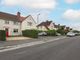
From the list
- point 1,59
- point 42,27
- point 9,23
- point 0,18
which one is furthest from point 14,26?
point 1,59

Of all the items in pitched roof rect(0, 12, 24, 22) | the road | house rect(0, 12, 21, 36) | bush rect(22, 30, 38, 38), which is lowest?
the road

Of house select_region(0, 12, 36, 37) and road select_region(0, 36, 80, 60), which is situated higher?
house select_region(0, 12, 36, 37)

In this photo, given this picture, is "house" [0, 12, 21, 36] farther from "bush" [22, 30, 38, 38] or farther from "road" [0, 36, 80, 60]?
"road" [0, 36, 80, 60]

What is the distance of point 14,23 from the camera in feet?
227

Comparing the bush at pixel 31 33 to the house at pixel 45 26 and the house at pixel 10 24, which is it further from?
the house at pixel 45 26

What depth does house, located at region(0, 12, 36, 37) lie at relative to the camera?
210 ft

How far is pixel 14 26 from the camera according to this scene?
69.1 metres

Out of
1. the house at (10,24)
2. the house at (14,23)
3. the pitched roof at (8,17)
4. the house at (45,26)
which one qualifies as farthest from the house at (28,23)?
the house at (45,26)

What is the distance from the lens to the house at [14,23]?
63944mm

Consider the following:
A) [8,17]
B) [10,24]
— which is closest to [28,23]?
[8,17]

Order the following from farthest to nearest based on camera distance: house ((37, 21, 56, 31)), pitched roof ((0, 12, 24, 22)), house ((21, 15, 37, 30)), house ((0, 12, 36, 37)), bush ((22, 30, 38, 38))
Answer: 1. house ((37, 21, 56, 31))
2. house ((21, 15, 37, 30))
3. pitched roof ((0, 12, 24, 22))
4. house ((0, 12, 36, 37))
5. bush ((22, 30, 38, 38))

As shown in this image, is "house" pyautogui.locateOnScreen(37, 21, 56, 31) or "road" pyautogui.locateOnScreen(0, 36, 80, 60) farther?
"house" pyautogui.locateOnScreen(37, 21, 56, 31)

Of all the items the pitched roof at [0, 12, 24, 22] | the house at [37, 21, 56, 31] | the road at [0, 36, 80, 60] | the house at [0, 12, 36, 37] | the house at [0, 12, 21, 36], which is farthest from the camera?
the house at [37, 21, 56, 31]

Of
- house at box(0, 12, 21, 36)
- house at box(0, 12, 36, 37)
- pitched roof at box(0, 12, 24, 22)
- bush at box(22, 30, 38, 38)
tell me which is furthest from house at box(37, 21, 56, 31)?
bush at box(22, 30, 38, 38)
